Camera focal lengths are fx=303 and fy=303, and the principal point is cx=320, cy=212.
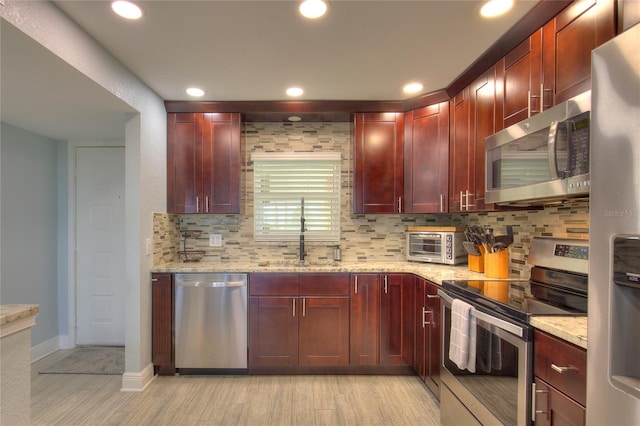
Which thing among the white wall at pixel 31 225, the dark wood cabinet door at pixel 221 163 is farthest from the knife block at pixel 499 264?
the white wall at pixel 31 225

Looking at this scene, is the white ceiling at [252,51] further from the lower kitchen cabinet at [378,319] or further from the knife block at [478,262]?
the lower kitchen cabinet at [378,319]

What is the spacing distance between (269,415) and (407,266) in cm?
159

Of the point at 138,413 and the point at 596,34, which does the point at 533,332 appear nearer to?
the point at 596,34

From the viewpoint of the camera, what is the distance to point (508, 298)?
1.53 m

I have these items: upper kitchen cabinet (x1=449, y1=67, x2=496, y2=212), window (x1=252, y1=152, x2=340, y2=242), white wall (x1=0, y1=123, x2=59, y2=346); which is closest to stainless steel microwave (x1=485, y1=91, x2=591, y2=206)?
upper kitchen cabinet (x1=449, y1=67, x2=496, y2=212)

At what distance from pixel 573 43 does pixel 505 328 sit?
1.37 m

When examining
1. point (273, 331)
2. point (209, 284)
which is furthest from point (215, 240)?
point (273, 331)

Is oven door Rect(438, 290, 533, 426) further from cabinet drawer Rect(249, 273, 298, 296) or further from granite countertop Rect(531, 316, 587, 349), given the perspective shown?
cabinet drawer Rect(249, 273, 298, 296)

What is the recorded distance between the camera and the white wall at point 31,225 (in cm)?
270

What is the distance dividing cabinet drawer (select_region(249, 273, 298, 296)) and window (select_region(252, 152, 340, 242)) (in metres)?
0.61

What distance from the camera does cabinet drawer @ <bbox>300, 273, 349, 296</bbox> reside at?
2.61 meters

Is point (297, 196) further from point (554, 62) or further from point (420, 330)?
point (554, 62)

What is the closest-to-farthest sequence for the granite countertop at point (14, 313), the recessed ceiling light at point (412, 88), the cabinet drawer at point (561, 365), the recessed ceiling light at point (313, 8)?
1. the cabinet drawer at point (561, 365)
2. the granite countertop at point (14, 313)
3. the recessed ceiling light at point (313, 8)
4. the recessed ceiling light at point (412, 88)

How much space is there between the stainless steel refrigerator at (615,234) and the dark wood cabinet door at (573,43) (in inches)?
24.9
